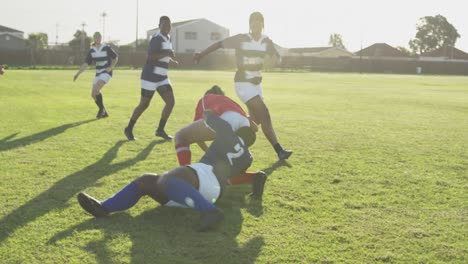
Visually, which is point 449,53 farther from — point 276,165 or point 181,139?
point 181,139

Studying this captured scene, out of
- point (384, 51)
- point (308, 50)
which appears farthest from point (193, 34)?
point (384, 51)

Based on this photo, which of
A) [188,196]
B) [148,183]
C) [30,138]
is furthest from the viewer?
[30,138]

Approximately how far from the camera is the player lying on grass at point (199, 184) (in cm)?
397

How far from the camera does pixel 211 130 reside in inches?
201

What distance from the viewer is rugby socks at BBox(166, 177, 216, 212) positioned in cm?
396

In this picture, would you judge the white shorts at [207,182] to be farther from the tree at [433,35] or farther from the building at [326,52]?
the tree at [433,35]

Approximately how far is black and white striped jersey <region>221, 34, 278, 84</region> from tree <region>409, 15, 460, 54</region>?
130 m

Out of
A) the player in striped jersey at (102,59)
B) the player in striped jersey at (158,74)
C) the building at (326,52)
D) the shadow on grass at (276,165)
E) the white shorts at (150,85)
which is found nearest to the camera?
the shadow on grass at (276,165)

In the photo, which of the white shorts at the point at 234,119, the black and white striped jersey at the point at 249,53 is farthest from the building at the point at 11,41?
the white shorts at the point at 234,119

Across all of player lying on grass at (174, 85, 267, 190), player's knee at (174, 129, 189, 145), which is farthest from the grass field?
player's knee at (174, 129, 189, 145)

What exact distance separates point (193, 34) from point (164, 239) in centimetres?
8651

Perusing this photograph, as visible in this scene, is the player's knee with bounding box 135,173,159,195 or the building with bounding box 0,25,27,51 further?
the building with bounding box 0,25,27,51

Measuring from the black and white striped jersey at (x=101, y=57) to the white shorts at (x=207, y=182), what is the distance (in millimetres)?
8759

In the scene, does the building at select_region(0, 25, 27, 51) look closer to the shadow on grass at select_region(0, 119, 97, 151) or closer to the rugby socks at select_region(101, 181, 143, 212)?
the shadow on grass at select_region(0, 119, 97, 151)
